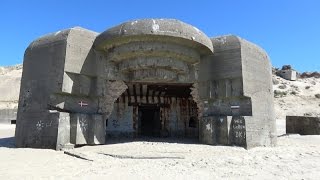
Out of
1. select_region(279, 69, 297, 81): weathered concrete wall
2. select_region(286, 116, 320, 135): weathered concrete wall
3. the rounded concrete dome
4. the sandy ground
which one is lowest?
the sandy ground

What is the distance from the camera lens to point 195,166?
6391 millimetres

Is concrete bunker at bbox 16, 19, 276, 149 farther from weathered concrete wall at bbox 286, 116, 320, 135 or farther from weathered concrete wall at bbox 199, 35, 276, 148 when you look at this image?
weathered concrete wall at bbox 286, 116, 320, 135

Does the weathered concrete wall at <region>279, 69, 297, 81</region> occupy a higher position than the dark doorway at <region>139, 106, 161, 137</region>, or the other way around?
the weathered concrete wall at <region>279, 69, 297, 81</region>

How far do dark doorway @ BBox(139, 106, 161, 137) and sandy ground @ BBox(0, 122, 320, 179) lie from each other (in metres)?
5.66

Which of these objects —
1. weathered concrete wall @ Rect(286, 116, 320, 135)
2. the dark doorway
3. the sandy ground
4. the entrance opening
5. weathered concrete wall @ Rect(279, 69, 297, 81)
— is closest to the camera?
the sandy ground

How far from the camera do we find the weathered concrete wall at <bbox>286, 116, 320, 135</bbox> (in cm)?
1475

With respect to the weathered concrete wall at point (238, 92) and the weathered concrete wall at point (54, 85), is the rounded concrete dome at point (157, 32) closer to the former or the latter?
the weathered concrete wall at point (54, 85)

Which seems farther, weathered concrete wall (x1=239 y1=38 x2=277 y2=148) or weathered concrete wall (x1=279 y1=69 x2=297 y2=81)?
weathered concrete wall (x1=279 y1=69 x2=297 y2=81)

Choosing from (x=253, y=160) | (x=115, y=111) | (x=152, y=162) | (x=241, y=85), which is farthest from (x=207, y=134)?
(x=115, y=111)

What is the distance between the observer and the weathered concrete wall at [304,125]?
14750mm

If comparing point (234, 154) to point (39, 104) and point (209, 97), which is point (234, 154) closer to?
point (209, 97)

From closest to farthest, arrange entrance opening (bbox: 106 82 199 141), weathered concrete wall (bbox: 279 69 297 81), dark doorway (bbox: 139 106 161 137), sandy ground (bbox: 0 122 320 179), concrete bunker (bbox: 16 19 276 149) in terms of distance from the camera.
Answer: sandy ground (bbox: 0 122 320 179), concrete bunker (bbox: 16 19 276 149), entrance opening (bbox: 106 82 199 141), dark doorway (bbox: 139 106 161 137), weathered concrete wall (bbox: 279 69 297 81)

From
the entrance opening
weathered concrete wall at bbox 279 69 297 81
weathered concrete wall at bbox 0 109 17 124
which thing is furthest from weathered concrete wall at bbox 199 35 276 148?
weathered concrete wall at bbox 279 69 297 81

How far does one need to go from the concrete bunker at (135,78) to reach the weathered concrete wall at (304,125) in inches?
225
